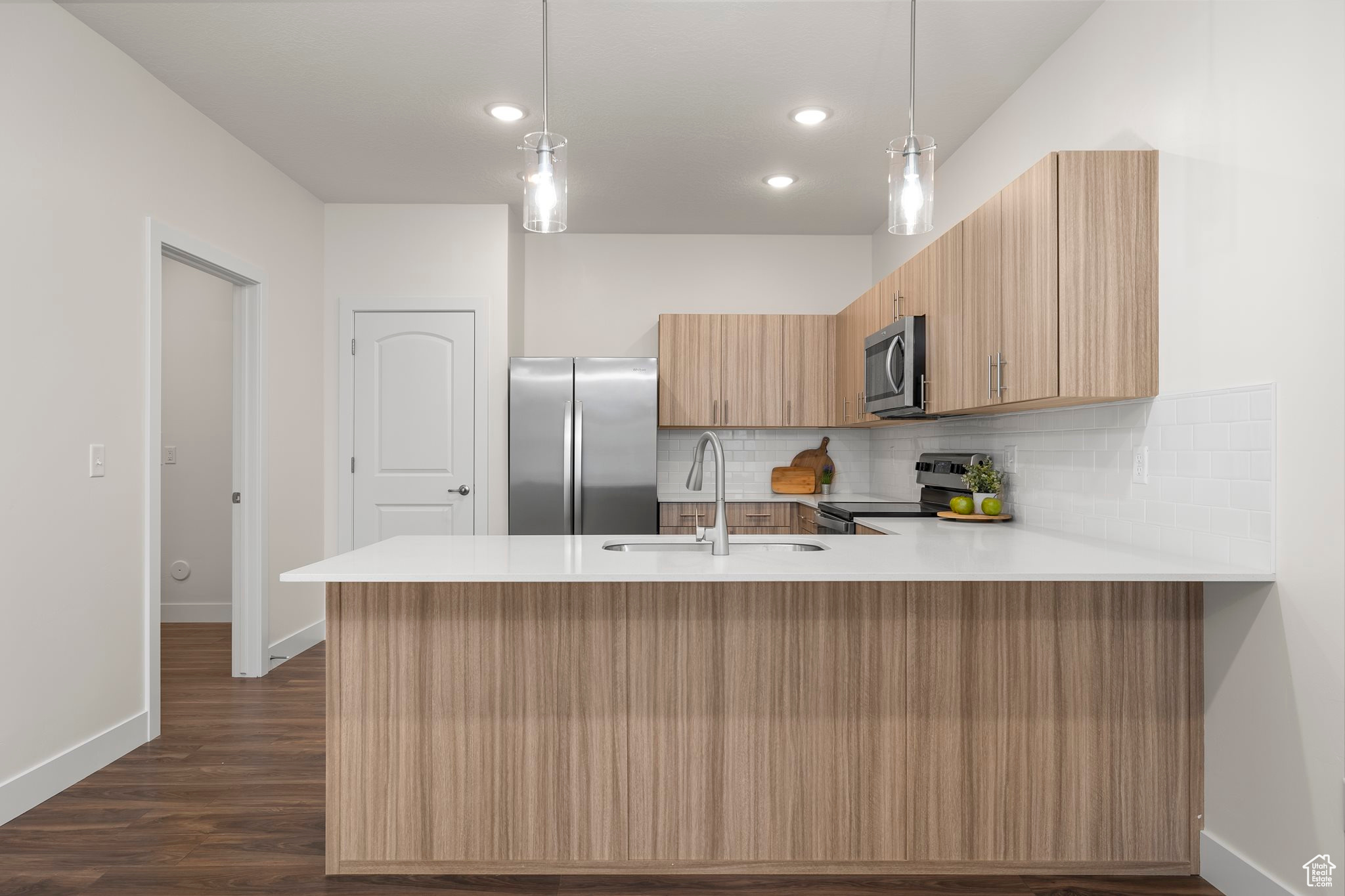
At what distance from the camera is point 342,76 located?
3141 millimetres

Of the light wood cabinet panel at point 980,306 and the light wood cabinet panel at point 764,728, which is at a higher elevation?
the light wood cabinet panel at point 980,306

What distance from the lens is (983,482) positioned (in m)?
3.50

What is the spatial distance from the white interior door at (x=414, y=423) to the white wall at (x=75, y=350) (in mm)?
1281

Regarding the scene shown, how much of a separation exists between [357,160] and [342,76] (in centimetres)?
98

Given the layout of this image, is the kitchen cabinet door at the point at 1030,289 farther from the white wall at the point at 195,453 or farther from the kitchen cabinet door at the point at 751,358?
the white wall at the point at 195,453

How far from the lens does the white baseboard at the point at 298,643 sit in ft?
14.2

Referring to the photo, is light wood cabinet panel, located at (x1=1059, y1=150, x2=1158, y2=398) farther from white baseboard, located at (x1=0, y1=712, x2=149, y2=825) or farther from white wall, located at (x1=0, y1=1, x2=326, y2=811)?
white baseboard, located at (x1=0, y1=712, x2=149, y2=825)

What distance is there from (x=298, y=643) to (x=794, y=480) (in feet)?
10.3

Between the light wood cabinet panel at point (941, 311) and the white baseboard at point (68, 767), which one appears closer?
the white baseboard at point (68, 767)

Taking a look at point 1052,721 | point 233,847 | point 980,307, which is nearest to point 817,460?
point 980,307

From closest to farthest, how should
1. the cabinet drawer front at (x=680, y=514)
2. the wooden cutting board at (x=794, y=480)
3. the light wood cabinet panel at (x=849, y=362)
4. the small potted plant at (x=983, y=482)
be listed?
the small potted plant at (x=983, y=482), the light wood cabinet panel at (x=849, y=362), the cabinet drawer front at (x=680, y=514), the wooden cutting board at (x=794, y=480)

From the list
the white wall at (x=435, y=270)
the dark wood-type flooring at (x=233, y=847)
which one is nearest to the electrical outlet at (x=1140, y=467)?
the dark wood-type flooring at (x=233, y=847)

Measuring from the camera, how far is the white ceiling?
272 centimetres

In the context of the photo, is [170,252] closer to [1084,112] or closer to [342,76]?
[342,76]
